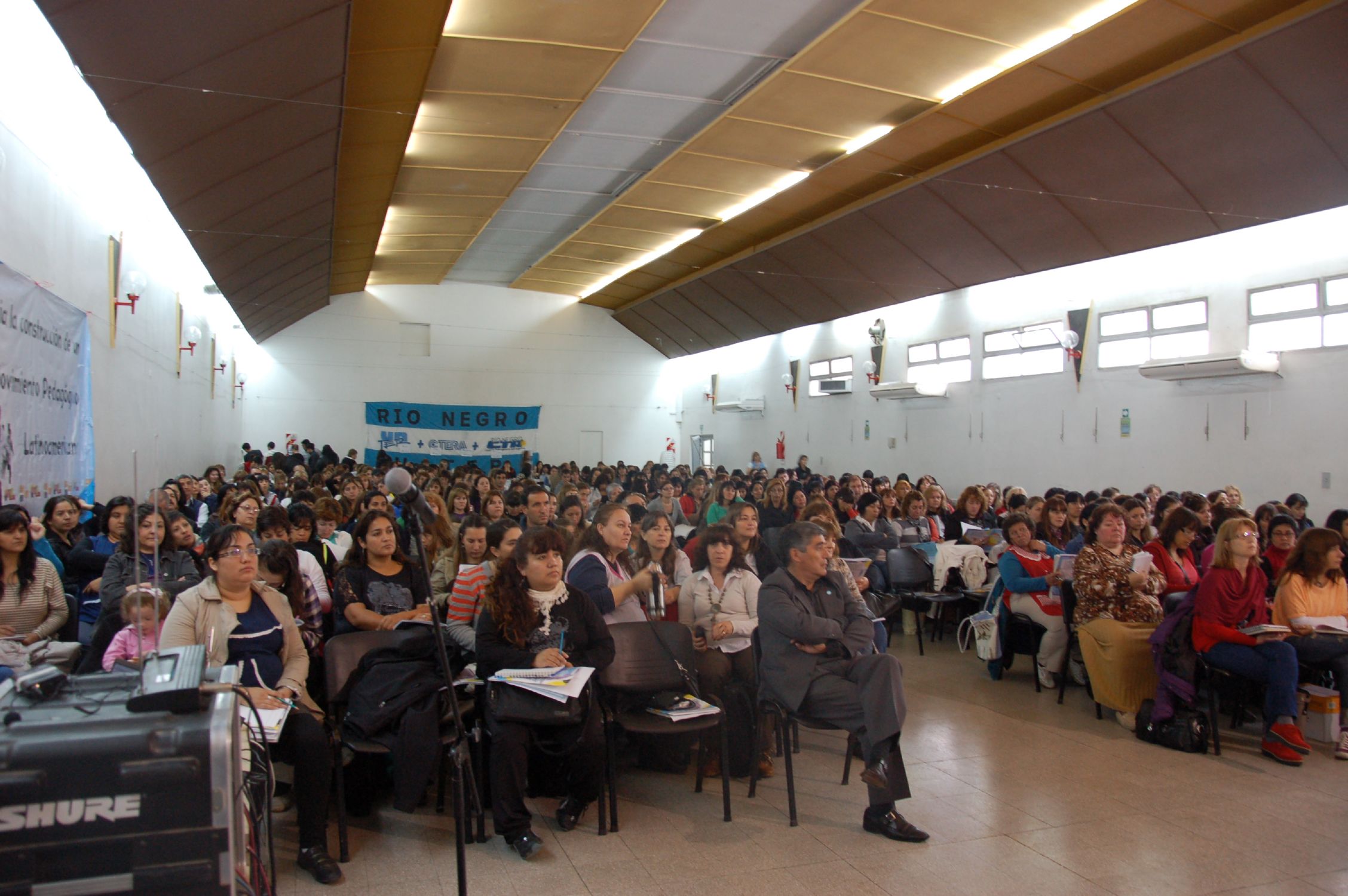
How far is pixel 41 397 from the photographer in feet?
17.6

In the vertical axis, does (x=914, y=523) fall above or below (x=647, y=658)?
above

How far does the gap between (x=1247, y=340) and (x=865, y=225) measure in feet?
17.1

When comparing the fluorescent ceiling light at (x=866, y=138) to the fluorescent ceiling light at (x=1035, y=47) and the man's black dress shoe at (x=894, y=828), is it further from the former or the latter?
the man's black dress shoe at (x=894, y=828)

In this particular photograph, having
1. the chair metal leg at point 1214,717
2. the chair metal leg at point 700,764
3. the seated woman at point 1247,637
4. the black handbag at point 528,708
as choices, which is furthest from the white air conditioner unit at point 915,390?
the black handbag at point 528,708

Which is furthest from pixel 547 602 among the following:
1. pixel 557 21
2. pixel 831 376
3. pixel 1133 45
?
pixel 831 376

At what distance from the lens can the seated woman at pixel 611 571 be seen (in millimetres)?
4305

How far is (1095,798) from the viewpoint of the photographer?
3.96 m

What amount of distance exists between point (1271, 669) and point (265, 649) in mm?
4721

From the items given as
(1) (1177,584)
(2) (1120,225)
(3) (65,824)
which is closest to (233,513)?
(3) (65,824)

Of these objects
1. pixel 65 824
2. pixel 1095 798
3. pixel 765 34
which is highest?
pixel 765 34

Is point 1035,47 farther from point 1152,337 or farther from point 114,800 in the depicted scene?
point 114,800

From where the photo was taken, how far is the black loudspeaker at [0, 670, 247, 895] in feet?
4.50

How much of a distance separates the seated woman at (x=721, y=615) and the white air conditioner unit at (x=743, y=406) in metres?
15.2

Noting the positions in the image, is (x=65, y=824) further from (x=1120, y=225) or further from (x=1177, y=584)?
(x=1120, y=225)
